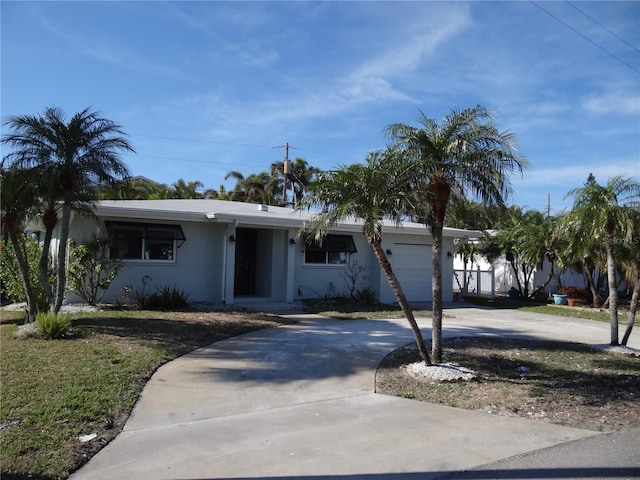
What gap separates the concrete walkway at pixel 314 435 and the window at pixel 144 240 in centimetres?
671

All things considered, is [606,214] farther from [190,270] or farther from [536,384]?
[190,270]

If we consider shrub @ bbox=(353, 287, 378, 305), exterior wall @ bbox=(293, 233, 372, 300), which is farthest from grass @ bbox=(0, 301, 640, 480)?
shrub @ bbox=(353, 287, 378, 305)

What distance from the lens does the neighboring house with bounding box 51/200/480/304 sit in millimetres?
14172

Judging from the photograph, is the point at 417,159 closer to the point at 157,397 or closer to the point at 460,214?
the point at 460,214

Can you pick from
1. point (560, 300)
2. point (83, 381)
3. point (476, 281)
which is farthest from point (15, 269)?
point (476, 281)

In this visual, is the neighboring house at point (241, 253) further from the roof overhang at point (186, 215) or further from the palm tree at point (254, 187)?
the palm tree at point (254, 187)

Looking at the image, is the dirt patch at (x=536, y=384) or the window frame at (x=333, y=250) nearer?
the dirt patch at (x=536, y=384)

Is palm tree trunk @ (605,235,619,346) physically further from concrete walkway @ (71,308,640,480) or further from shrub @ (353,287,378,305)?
shrub @ (353,287,378,305)

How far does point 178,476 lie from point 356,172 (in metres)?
4.47

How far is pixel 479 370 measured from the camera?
25.7 ft

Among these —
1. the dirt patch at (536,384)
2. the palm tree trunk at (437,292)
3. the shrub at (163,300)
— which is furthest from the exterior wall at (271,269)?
the palm tree trunk at (437,292)

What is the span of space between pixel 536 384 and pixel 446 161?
3.33m

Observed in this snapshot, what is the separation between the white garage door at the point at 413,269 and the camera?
60.6 ft

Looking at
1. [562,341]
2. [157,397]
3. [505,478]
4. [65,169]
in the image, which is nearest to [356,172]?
[157,397]
